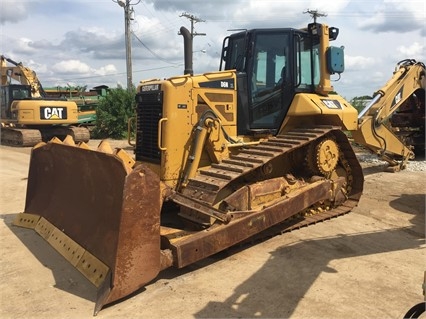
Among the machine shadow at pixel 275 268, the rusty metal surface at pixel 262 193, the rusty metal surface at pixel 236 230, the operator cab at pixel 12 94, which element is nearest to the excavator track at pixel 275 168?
the rusty metal surface at pixel 262 193

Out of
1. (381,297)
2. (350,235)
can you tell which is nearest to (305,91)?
(350,235)

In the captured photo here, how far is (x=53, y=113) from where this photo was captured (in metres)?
17.5

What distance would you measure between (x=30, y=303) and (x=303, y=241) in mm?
3247

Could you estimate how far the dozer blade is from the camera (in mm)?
Result: 3855

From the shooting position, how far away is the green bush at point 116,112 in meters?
20.8

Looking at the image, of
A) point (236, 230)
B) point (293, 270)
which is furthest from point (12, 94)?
point (293, 270)

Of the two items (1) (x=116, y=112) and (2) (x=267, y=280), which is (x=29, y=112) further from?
(2) (x=267, y=280)

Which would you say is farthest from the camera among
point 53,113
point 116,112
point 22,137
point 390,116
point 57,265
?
point 116,112

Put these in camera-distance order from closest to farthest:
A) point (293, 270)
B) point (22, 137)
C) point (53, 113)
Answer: point (293, 270) → point (22, 137) → point (53, 113)

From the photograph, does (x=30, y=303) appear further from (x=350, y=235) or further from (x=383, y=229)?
(x=383, y=229)

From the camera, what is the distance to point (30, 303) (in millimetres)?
3922

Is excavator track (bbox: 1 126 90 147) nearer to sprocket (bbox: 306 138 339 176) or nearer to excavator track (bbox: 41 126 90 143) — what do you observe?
excavator track (bbox: 41 126 90 143)

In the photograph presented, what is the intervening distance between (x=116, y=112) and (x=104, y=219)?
1716 cm

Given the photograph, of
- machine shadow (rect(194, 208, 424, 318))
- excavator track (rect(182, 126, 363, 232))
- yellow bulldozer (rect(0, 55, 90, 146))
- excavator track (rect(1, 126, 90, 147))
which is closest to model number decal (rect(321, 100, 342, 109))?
excavator track (rect(182, 126, 363, 232))
